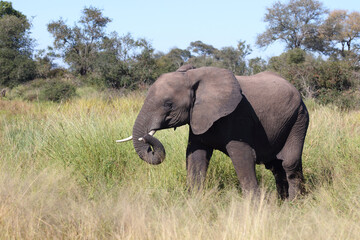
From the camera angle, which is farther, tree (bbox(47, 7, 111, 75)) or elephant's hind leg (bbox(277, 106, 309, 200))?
tree (bbox(47, 7, 111, 75))

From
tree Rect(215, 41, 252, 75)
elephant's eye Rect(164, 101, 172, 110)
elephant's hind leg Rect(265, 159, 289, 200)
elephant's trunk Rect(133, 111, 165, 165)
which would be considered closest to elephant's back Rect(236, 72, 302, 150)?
elephant's hind leg Rect(265, 159, 289, 200)

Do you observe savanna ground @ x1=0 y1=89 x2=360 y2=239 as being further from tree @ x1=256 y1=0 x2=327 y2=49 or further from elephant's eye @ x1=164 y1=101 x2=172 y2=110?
tree @ x1=256 y1=0 x2=327 y2=49

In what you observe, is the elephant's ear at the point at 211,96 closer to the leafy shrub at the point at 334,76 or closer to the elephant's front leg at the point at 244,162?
the elephant's front leg at the point at 244,162

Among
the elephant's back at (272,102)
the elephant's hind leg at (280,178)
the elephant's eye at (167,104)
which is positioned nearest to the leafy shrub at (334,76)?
the elephant's hind leg at (280,178)

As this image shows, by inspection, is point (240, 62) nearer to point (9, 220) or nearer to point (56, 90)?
point (56, 90)

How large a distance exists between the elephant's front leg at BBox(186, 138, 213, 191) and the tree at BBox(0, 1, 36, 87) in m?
23.6

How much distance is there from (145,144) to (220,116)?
30.5 inches

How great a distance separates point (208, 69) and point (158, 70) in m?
16.1

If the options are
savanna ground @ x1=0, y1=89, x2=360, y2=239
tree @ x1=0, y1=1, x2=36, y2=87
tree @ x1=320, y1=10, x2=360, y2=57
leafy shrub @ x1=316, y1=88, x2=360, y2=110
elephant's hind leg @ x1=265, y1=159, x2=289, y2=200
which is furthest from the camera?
tree @ x1=320, y1=10, x2=360, y2=57

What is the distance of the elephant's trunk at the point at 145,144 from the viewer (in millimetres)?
4598

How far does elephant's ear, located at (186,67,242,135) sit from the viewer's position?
459cm

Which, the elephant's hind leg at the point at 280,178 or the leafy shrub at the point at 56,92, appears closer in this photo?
the elephant's hind leg at the point at 280,178

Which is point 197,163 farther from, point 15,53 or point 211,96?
point 15,53

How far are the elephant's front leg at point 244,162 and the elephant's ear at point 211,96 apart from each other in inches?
13.8
